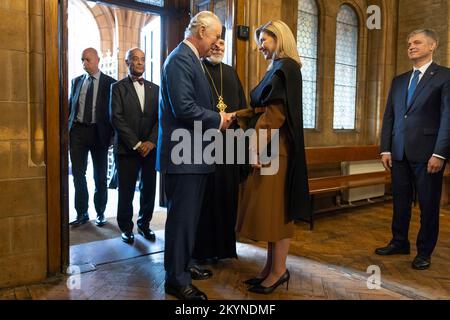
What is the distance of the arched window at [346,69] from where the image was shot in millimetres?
5441

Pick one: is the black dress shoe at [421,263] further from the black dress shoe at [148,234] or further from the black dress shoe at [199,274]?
the black dress shoe at [148,234]

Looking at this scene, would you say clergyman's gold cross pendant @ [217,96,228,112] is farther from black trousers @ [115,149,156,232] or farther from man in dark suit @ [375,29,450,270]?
man in dark suit @ [375,29,450,270]

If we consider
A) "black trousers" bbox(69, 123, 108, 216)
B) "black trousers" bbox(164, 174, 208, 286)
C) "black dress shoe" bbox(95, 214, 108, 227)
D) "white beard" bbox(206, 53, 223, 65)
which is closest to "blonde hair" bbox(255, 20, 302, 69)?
"white beard" bbox(206, 53, 223, 65)

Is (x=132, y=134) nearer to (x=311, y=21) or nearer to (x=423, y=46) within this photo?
(x=423, y=46)

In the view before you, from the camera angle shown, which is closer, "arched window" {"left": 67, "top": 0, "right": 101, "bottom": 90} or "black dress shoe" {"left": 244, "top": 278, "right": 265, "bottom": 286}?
"black dress shoe" {"left": 244, "top": 278, "right": 265, "bottom": 286}

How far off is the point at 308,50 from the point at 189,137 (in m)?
3.30

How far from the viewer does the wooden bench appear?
433cm

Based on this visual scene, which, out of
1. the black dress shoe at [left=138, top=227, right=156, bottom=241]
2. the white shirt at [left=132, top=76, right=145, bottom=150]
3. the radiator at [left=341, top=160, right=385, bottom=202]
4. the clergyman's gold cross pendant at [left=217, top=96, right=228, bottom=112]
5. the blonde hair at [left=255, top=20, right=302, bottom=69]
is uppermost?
the blonde hair at [left=255, top=20, right=302, bottom=69]

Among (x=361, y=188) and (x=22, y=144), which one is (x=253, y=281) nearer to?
(x=22, y=144)

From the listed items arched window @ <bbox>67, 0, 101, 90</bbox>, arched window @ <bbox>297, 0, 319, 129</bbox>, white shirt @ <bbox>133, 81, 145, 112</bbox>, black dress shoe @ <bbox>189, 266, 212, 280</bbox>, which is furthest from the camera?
arched window @ <bbox>67, 0, 101, 90</bbox>

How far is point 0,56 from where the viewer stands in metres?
2.36

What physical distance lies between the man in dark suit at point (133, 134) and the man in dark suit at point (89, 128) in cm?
51

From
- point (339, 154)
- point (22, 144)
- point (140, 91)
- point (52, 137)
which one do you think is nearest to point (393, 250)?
point (339, 154)

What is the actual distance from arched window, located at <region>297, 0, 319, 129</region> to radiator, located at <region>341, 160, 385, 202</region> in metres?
0.67
